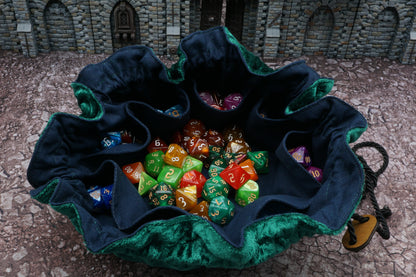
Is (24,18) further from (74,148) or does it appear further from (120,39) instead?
(74,148)

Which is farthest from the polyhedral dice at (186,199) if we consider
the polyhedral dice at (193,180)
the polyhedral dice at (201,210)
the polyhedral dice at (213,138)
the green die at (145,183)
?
the polyhedral dice at (213,138)

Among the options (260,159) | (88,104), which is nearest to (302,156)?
(260,159)

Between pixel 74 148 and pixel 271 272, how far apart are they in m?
1.55

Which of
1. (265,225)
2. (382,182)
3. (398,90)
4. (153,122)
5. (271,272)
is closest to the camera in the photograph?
(265,225)

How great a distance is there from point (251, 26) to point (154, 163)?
307 centimetres

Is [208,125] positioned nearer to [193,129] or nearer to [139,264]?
[193,129]

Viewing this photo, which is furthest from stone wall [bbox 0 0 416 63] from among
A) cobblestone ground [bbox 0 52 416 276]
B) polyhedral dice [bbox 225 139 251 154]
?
polyhedral dice [bbox 225 139 251 154]

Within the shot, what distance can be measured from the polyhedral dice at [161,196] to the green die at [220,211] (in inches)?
12.6

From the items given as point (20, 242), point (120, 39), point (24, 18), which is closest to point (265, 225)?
point (20, 242)

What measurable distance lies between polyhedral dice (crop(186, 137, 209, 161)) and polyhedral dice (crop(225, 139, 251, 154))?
181 mm

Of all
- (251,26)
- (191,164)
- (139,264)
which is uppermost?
(251,26)

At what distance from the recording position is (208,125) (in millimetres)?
3240

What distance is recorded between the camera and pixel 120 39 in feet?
17.3

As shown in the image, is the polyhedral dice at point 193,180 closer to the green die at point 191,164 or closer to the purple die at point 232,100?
the green die at point 191,164
